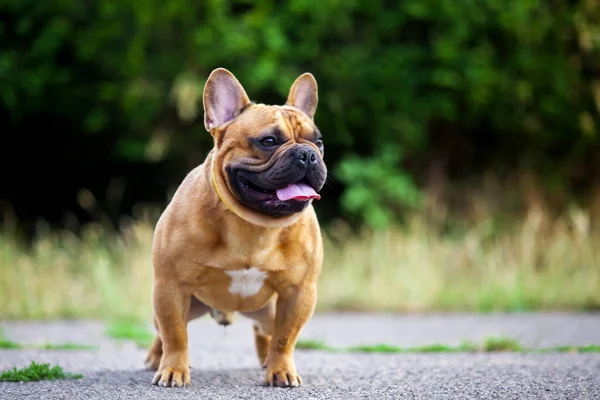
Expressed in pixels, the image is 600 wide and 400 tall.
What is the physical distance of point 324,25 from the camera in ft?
42.4

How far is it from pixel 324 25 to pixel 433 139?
13.0 ft

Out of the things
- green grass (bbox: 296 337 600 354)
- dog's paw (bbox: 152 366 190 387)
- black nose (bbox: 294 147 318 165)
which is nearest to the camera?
black nose (bbox: 294 147 318 165)

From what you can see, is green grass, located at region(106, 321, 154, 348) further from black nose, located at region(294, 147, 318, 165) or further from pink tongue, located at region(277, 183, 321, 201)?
black nose, located at region(294, 147, 318, 165)

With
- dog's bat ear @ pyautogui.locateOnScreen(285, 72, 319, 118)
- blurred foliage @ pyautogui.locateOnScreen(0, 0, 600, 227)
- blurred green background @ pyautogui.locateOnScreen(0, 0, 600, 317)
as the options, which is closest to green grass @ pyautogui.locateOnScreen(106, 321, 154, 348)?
blurred green background @ pyautogui.locateOnScreen(0, 0, 600, 317)

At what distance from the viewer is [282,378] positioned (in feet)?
16.5

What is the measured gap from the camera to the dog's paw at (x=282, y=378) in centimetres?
502

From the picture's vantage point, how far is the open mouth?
4659mm

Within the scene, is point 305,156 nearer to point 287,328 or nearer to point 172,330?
point 287,328

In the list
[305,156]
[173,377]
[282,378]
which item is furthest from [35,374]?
[305,156]

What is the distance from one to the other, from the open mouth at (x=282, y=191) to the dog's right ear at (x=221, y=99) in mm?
530

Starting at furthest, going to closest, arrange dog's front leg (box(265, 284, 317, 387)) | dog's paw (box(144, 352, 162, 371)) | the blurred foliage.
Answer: the blurred foliage, dog's paw (box(144, 352, 162, 371)), dog's front leg (box(265, 284, 317, 387))

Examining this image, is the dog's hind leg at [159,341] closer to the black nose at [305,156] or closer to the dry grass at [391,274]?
the black nose at [305,156]

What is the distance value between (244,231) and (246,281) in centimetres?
32

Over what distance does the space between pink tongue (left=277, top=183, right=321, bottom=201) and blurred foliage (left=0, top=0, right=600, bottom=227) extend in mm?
7639
